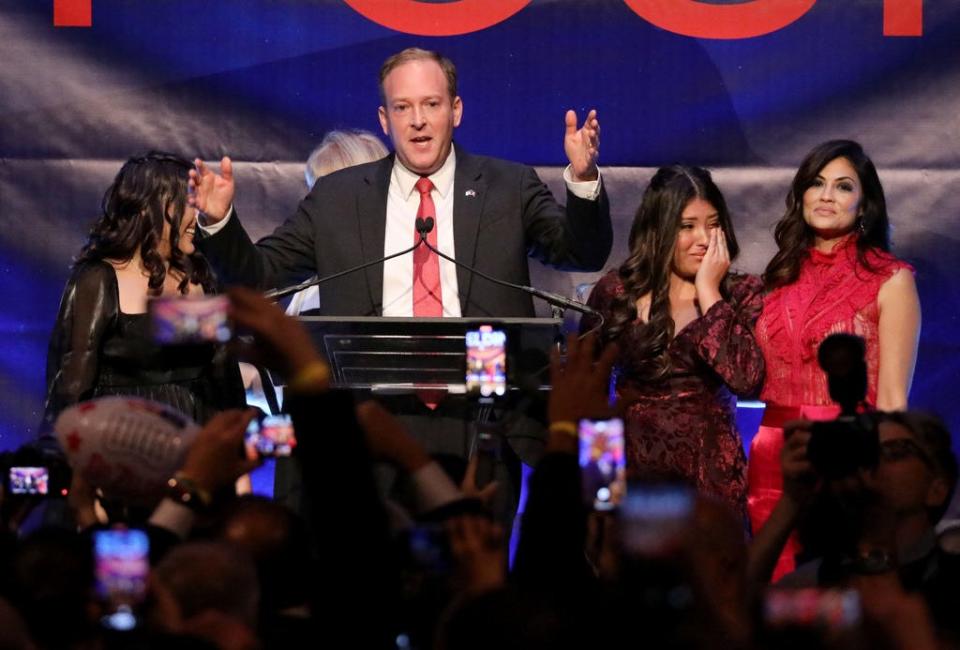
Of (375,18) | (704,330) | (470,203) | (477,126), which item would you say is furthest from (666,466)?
(375,18)

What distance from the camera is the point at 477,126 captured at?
599cm

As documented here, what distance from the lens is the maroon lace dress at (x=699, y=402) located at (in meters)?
4.64

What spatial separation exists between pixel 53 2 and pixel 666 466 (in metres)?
3.02

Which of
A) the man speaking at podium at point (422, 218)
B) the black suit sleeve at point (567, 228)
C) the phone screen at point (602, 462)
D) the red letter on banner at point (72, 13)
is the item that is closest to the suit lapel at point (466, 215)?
the man speaking at podium at point (422, 218)

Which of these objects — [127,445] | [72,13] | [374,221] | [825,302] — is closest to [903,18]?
[825,302]

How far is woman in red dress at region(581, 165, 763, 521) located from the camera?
4656 millimetres

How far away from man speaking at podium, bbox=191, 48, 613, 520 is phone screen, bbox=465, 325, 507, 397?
3.35ft

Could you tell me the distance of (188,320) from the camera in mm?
2816

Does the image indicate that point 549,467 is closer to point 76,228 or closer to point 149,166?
point 149,166

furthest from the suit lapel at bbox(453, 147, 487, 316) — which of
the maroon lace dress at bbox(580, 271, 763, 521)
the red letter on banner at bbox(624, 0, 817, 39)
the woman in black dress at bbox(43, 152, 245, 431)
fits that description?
the red letter on banner at bbox(624, 0, 817, 39)

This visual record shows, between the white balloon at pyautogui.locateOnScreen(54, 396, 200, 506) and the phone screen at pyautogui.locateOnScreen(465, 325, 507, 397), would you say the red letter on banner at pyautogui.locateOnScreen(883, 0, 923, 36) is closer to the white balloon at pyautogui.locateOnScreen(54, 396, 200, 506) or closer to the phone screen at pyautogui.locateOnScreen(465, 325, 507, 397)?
the phone screen at pyautogui.locateOnScreen(465, 325, 507, 397)

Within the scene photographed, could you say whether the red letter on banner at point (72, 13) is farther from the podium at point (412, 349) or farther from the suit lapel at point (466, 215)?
the podium at point (412, 349)

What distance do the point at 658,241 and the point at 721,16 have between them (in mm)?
1399

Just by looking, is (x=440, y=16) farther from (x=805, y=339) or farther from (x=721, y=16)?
(x=805, y=339)
